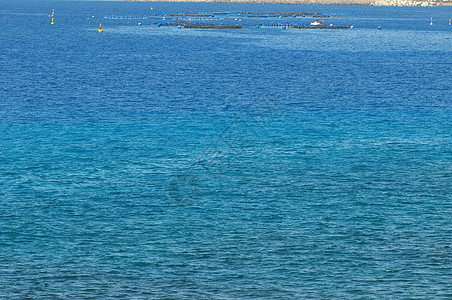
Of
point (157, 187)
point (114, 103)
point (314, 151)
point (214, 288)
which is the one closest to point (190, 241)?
point (214, 288)

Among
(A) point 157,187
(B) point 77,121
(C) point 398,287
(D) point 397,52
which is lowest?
(C) point 398,287

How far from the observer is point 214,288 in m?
36.9

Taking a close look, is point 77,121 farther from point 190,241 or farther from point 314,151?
point 190,241

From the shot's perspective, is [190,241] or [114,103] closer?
[190,241]

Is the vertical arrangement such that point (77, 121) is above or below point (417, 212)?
above

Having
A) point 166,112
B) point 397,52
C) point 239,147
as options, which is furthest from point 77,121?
point 397,52

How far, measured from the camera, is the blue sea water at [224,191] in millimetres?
38438

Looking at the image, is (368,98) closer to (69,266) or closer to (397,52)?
(69,266)

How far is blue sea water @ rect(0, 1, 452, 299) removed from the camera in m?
38.4

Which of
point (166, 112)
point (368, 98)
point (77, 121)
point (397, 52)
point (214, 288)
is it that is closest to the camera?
point (214, 288)

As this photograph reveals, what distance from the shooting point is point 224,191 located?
54125mm

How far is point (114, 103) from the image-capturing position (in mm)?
92562

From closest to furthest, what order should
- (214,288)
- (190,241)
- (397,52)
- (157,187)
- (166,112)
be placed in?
(214,288) → (190,241) → (157,187) → (166,112) → (397,52)

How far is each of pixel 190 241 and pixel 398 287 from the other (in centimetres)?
1353
